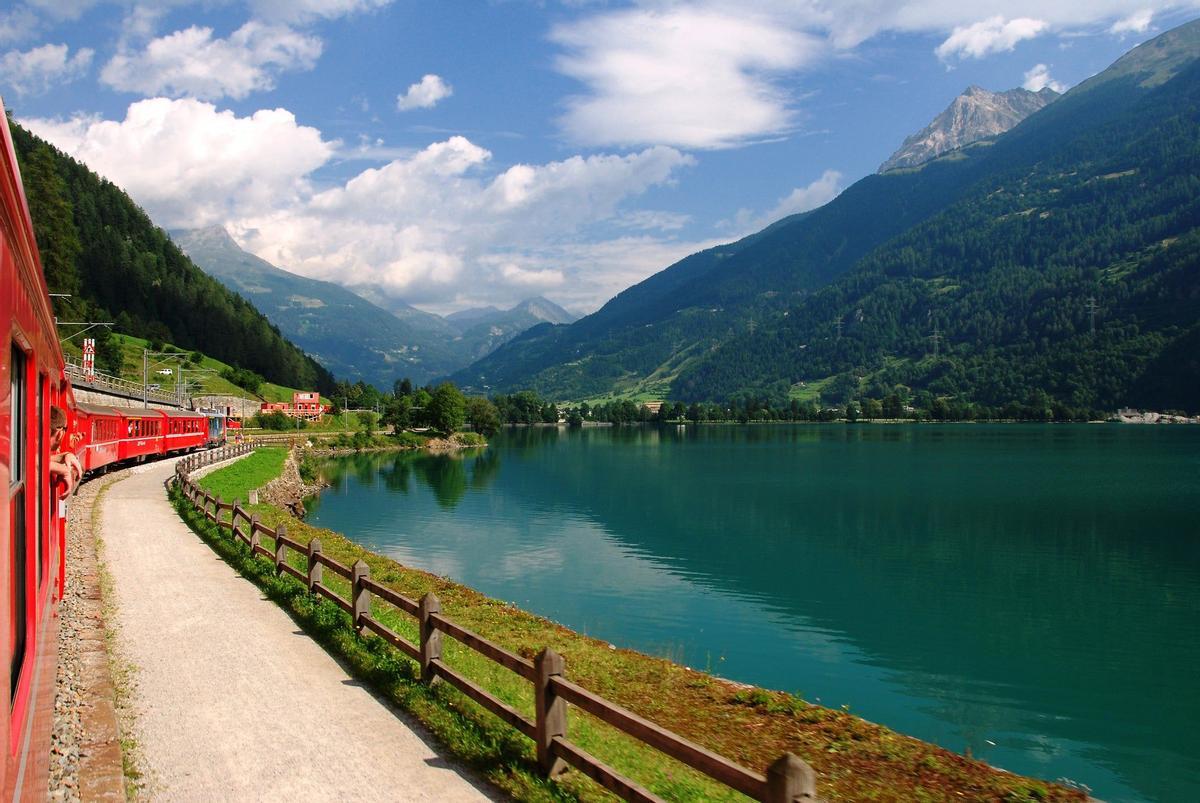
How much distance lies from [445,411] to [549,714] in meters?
147

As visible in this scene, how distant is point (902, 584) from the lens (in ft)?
117

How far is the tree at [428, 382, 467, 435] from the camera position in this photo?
15350 centimetres

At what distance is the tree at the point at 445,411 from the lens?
504 feet

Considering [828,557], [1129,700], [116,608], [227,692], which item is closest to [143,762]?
[227,692]

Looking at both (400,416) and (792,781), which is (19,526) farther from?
(400,416)

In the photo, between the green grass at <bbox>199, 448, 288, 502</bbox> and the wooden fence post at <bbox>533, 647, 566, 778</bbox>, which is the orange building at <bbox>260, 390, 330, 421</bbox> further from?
the wooden fence post at <bbox>533, 647, 566, 778</bbox>

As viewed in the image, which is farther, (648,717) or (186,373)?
(186,373)

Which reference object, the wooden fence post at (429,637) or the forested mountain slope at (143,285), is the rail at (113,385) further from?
the wooden fence post at (429,637)

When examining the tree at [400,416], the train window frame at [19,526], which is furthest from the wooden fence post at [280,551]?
the tree at [400,416]

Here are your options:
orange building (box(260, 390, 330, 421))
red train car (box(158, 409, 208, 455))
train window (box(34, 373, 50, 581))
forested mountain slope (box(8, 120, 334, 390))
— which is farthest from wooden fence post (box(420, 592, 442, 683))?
orange building (box(260, 390, 330, 421))

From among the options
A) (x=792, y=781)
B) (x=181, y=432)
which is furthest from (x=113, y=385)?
(x=792, y=781)

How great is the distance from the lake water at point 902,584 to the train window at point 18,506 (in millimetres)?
17777

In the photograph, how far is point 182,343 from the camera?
17125 centimetres

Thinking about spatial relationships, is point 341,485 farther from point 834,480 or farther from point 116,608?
point 116,608
